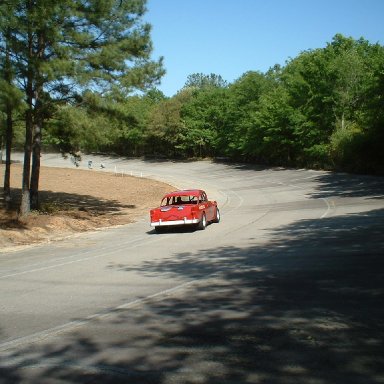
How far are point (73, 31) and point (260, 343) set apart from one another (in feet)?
58.9

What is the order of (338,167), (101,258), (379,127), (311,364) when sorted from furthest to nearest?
(338,167), (379,127), (101,258), (311,364)

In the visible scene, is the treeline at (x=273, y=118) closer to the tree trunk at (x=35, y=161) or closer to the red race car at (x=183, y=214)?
the tree trunk at (x=35, y=161)

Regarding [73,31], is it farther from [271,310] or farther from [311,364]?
[311,364]

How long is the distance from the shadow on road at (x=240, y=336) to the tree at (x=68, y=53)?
12.3m

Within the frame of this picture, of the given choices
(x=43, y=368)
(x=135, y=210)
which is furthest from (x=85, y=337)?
(x=135, y=210)

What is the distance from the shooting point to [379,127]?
135 ft

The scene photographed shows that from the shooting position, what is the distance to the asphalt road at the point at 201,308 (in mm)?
4910

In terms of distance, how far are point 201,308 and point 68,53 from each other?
15592 millimetres

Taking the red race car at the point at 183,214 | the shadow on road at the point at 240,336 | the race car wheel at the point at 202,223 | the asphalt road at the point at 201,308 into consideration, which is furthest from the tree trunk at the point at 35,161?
the shadow on road at the point at 240,336

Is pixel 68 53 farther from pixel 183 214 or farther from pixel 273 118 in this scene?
pixel 273 118

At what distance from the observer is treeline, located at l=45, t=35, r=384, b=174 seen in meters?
23.6

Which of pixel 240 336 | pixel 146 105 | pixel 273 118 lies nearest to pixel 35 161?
pixel 240 336

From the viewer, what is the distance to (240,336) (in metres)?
5.84

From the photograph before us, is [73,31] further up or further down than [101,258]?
further up
